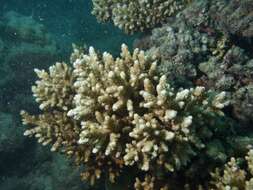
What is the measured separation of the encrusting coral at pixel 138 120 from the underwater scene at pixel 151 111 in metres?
0.01

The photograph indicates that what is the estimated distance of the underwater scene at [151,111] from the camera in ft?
12.1

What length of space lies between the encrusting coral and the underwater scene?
0.04ft

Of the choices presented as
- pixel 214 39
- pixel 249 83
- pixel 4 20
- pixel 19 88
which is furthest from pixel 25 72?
pixel 249 83

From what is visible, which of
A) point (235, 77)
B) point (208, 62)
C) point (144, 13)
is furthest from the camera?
point (144, 13)

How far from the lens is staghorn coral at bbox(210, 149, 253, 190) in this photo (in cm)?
358

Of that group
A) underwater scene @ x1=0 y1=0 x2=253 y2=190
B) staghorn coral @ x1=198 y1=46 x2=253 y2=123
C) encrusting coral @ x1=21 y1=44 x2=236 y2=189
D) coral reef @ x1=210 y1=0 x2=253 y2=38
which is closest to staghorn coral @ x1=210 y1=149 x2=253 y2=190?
underwater scene @ x1=0 y1=0 x2=253 y2=190

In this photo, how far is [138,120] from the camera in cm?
362

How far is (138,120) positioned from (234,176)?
109cm

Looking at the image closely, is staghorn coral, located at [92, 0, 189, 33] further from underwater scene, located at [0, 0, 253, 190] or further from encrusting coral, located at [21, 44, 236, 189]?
encrusting coral, located at [21, 44, 236, 189]

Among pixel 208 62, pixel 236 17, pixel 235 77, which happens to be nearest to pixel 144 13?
pixel 236 17

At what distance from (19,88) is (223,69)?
5.54 metres

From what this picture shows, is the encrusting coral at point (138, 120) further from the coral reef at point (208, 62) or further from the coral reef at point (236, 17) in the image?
the coral reef at point (236, 17)

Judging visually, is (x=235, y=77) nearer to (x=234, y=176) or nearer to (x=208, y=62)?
(x=208, y=62)

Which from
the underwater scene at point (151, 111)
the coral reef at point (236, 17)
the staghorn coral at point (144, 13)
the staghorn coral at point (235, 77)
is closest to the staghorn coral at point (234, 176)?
the underwater scene at point (151, 111)
